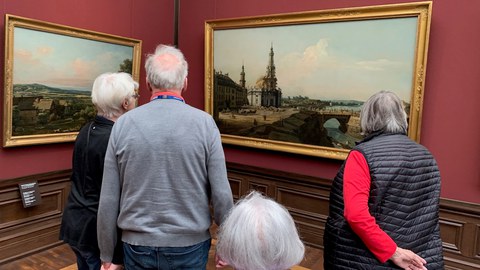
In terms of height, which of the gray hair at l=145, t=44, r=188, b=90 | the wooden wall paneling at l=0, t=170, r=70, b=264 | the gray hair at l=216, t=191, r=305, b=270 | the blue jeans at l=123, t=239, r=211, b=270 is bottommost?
the wooden wall paneling at l=0, t=170, r=70, b=264

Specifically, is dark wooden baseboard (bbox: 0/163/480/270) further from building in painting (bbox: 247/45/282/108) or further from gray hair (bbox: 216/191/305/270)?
gray hair (bbox: 216/191/305/270)

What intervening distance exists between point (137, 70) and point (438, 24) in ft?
10.8

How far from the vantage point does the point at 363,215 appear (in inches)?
72.2

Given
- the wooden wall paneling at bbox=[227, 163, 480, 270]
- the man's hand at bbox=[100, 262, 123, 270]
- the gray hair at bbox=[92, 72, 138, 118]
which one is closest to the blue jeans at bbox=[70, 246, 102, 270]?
the man's hand at bbox=[100, 262, 123, 270]

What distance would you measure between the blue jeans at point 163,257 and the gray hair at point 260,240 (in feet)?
1.03

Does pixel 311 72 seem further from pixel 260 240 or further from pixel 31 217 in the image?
pixel 31 217

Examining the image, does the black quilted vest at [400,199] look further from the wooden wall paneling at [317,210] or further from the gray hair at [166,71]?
the wooden wall paneling at [317,210]

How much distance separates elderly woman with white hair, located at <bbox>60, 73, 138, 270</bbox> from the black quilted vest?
1.31 m

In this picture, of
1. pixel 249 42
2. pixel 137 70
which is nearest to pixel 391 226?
pixel 249 42

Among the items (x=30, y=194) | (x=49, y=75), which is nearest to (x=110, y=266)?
(x=30, y=194)

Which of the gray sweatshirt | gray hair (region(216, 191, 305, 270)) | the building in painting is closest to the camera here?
Answer: gray hair (region(216, 191, 305, 270))

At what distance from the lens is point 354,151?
193cm

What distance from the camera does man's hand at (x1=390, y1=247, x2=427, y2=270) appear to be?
1.86 metres

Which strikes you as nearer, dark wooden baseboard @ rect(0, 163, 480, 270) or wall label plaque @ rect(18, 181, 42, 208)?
dark wooden baseboard @ rect(0, 163, 480, 270)
